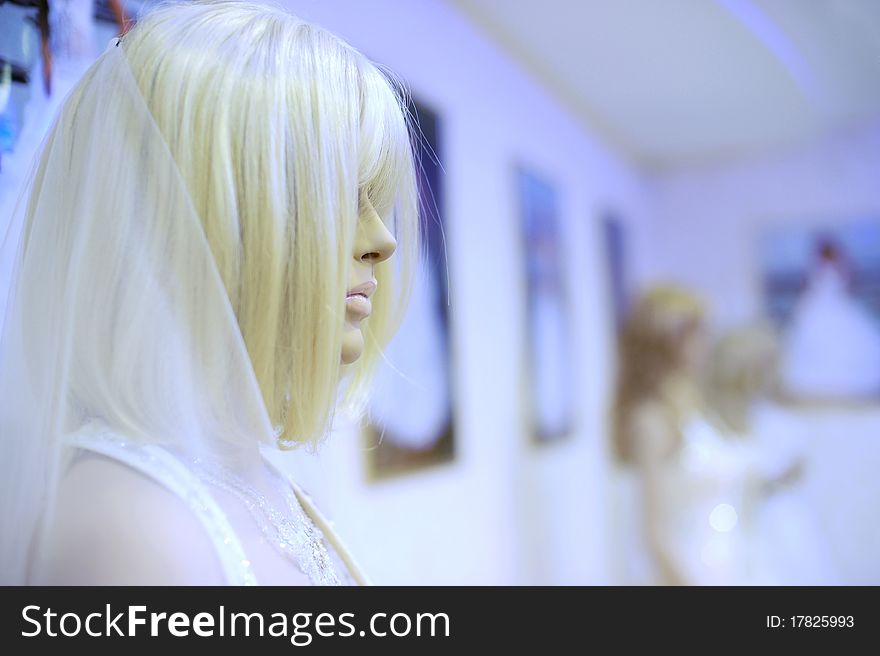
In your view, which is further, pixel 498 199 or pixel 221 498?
pixel 498 199

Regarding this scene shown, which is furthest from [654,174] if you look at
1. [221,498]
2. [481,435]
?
[221,498]

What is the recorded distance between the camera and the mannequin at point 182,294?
1.47 feet

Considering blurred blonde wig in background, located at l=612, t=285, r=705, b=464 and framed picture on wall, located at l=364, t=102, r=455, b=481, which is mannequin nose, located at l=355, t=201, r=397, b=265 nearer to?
framed picture on wall, located at l=364, t=102, r=455, b=481

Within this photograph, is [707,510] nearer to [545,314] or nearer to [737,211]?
[545,314]

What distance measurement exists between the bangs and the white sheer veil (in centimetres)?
13

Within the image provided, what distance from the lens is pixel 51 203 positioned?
0.51 m

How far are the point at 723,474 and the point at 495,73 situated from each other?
1005 mm

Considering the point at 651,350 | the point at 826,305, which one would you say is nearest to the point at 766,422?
the point at 826,305

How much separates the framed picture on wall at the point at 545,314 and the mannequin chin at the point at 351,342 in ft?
4.09

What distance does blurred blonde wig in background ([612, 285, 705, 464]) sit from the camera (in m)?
1.82

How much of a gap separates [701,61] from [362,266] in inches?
40.3

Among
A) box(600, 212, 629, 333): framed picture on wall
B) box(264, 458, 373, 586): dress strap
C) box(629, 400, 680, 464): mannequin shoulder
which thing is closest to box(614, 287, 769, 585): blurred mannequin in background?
box(629, 400, 680, 464): mannequin shoulder

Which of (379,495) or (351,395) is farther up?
(379,495)

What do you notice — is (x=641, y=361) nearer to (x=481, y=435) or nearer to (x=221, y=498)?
(x=481, y=435)
